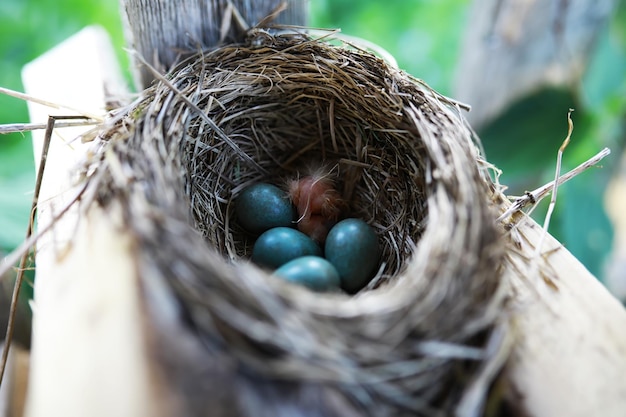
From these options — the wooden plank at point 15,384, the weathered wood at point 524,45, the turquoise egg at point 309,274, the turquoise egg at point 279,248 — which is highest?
the weathered wood at point 524,45

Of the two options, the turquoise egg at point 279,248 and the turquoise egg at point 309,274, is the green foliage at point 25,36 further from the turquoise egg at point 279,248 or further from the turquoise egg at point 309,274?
the turquoise egg at point 309,274

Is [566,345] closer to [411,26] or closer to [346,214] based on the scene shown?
[346,214]

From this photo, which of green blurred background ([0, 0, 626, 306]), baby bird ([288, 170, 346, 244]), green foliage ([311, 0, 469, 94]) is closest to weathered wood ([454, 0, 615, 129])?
green blurred background ([0, 0, 626, 306])

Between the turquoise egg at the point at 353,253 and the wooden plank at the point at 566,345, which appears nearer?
the wooden plank at the point at 566,345

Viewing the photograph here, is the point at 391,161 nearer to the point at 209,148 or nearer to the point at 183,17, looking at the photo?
the point at 209,148

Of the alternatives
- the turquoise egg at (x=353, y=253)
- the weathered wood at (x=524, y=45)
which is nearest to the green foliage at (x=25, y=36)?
the turquoise egg at (x=353, y=253)

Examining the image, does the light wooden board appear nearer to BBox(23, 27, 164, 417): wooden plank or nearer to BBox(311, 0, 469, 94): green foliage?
BBox(23, 27, 164, 417): wooden plank
